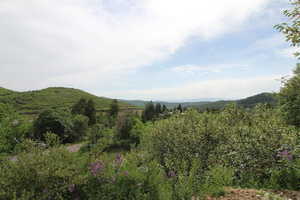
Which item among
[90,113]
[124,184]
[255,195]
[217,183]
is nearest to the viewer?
[124,184]

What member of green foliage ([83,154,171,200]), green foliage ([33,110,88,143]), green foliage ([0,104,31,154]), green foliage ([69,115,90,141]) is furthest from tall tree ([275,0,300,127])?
green foliage ([69,115,90,141])

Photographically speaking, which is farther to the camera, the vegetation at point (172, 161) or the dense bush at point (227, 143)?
the dense bush at point (227, 143)

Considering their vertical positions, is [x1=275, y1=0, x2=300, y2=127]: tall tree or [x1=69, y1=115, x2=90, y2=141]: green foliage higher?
[x1=275, y1=0, x2=300, y2=127]: tall tree

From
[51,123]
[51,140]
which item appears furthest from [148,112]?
[51,140]

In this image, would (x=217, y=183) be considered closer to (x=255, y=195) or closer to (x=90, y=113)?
(x=255, y=195)

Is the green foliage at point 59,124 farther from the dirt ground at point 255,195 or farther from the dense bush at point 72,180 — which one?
the dirt ground at point 255,195

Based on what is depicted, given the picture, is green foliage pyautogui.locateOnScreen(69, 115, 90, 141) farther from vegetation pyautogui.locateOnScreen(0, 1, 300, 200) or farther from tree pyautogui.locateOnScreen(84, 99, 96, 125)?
vegetation pyautogui.locateOnScreen(0, 1, 300, 200)

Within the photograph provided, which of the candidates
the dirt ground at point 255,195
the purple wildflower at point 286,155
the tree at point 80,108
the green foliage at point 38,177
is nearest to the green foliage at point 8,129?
the green foliage at point 38,177

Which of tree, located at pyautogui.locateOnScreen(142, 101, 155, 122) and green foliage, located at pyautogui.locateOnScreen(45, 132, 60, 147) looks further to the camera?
tree, located at pyautogui.locateOnScreen(142, 101, 155, 122)

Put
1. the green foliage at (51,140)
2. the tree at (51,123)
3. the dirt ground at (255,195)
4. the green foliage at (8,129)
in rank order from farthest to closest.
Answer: the tree at (51,123)
the green foliage at (8,129)
the green foliage at (51,140)
the dirt ground at (255,195)

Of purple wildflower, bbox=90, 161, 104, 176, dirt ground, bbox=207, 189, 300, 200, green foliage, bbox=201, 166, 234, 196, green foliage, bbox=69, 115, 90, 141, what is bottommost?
green foliage, bbox=69, 115, 90, 141

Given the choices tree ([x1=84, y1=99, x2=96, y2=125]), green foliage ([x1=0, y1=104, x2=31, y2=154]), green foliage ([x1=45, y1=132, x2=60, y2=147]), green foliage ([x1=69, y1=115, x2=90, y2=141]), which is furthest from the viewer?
tree ([x1=84, y1=99, x2=96, y2=125])

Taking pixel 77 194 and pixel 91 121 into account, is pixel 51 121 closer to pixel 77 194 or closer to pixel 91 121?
pixel 91 121

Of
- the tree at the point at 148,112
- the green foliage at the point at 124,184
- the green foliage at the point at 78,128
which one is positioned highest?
the green foliage at the point at 124,184
